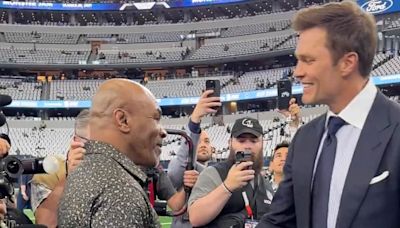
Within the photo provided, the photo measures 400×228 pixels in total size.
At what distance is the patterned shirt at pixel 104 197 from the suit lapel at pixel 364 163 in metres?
0.67

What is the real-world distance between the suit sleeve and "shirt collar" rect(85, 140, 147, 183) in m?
0.67

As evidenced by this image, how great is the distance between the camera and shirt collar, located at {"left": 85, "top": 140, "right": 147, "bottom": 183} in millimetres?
1893

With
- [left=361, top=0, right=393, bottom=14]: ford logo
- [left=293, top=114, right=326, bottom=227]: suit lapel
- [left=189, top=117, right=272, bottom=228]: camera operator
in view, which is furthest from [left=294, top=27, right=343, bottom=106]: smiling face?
[left=361, top=0, right=393, bottom=14]: ford logo

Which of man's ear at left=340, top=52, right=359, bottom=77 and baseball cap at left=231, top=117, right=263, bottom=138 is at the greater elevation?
man's ear at left=340, top=52, right=359, bottom=77

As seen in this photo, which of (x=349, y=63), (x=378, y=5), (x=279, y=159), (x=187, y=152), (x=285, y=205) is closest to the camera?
(x=349, y=63)

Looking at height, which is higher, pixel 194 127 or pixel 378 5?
pixel 378 5

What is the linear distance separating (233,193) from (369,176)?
155cm

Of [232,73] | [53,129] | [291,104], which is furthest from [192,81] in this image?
[291,104]

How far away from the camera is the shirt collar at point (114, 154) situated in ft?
6.21

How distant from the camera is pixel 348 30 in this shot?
2076 millimetres

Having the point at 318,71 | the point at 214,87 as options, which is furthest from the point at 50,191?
the point at 318,71

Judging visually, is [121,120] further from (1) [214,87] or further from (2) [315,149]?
(1) [214,87]

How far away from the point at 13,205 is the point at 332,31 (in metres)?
2.48

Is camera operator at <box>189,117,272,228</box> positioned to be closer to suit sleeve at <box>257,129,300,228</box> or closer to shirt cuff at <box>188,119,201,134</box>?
shirt cuff at <box>188,119,201,134</box>
